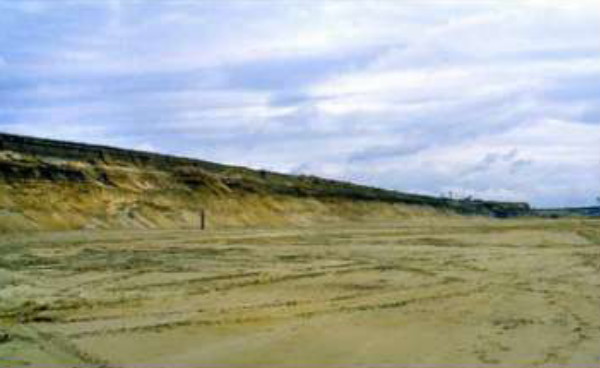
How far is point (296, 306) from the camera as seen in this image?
1238 cm

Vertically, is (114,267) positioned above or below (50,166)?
below

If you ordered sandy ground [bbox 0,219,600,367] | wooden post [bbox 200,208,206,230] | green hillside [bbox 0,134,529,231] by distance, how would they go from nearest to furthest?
1. sandy ground [bbox 0,219,600,367]
2. green hillside [bbox 0,134,529,231]
3. wooden post [bbox 200,208,206,230]

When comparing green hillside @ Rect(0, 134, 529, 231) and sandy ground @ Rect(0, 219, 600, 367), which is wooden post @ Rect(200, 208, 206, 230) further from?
sandy ground @ Rect(0, 219, 600, 367)

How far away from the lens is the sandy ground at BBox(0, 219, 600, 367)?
367 inches

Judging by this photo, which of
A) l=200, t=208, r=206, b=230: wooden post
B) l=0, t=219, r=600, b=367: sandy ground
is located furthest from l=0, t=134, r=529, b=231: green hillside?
l=0, t=219, r=600, b=367: sandy ground

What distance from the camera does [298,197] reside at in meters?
44.7

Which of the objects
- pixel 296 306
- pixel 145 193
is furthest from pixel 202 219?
pixel 296 306

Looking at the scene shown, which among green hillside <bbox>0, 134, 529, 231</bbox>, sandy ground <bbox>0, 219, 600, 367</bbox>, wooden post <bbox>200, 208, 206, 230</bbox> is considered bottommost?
sandy ground <bbox>0, 219, 600, 367</bbox>

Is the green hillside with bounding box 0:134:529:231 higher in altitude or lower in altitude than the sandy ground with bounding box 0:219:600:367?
higher

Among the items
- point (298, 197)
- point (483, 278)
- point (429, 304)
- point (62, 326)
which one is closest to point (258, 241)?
point (483, 278)

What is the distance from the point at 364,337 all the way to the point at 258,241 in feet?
47.6

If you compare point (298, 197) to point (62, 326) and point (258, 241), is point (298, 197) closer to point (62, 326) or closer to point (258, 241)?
point (258, 241)

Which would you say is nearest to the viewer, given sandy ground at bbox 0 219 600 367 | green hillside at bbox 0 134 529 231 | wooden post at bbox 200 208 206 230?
sandy ground at bbox 0 219 600 367

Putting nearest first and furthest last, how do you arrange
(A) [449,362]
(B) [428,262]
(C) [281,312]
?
1. (A) [449,362]
2. (C) [281,312]
3. (B) [428,262]
